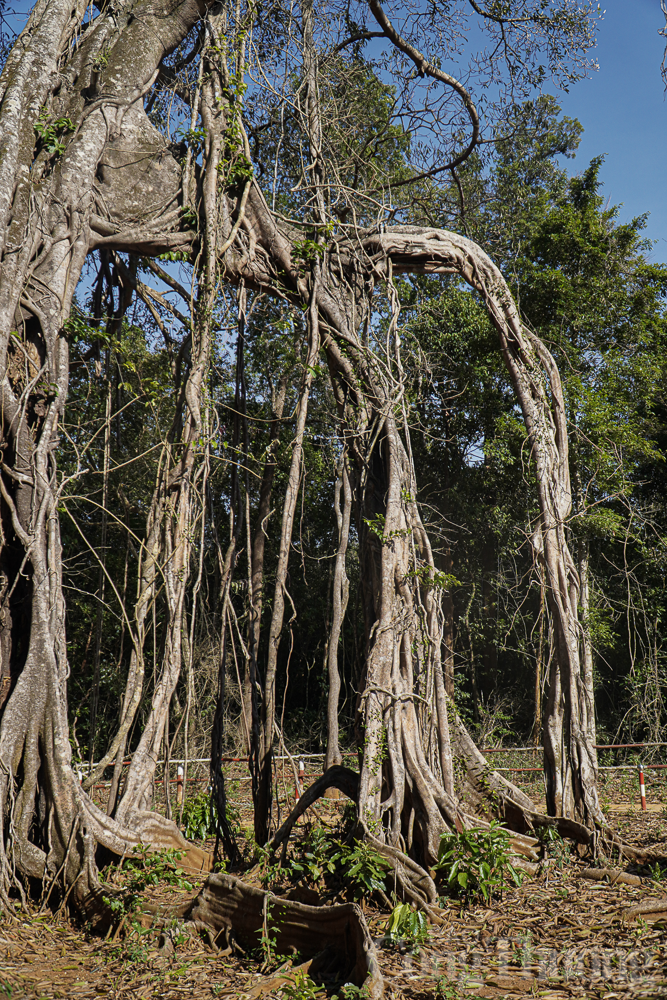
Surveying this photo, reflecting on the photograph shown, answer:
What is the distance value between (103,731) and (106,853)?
25.6 ft

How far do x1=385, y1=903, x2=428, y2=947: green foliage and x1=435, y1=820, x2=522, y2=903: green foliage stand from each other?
19.2 inches

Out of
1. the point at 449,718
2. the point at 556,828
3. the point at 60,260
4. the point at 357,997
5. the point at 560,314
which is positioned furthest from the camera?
the point at 560,314

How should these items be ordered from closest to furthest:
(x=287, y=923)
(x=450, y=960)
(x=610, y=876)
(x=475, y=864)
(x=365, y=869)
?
1. (x=450, y=960)
2. (x=287, y=923)
3. (x=365, y=869)
4. (x=475, y=864)
5. (x=610, y=876)

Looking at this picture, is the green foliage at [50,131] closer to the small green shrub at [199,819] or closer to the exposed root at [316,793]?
the exposed root at [316,793]

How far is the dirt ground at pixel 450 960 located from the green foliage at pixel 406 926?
6 cm

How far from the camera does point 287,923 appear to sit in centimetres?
352

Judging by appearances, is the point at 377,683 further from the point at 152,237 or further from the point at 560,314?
the point at 560,314

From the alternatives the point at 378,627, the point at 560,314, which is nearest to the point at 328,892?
the point at 378,627

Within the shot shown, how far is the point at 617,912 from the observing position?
3.86 metres

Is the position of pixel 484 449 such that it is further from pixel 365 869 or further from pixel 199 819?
pixel 365 869

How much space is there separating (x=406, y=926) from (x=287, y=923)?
1.99 ft

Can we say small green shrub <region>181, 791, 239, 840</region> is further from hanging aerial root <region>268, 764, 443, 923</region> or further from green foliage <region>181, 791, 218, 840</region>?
hanging aerial root <region>268, 764, 443, 923</region>

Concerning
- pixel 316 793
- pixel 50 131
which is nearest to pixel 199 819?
pixel 316 793

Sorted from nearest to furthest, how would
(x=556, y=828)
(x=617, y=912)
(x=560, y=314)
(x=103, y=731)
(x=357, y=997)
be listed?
(x=357, y=997), (x=617, y=912), (x=556, y=828), (x=560, y=314), (x=103, y=731)
